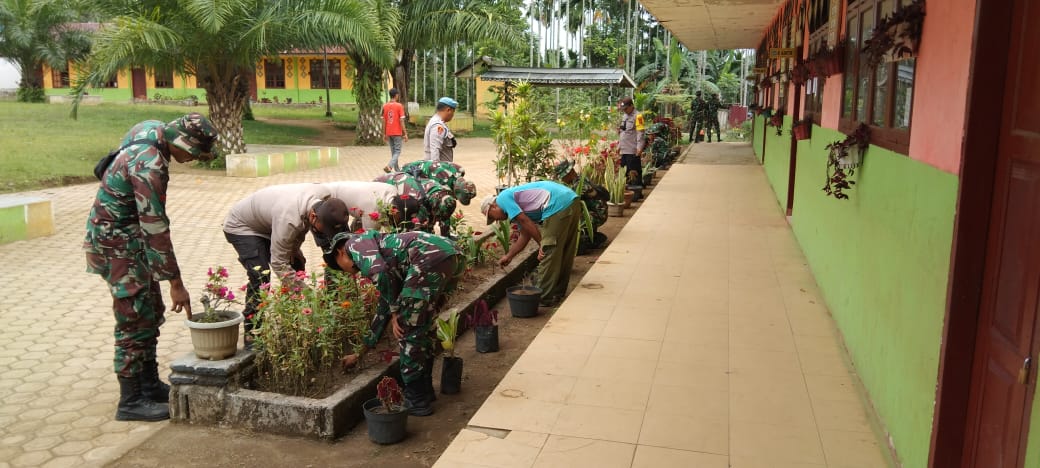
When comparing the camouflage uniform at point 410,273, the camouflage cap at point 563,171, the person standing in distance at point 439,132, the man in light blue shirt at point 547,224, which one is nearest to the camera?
the camouflage uniform at point 410,273

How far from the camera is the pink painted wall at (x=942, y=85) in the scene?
2.94m

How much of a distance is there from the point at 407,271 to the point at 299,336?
Result: 28.2 inches

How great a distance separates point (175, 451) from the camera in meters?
4.01

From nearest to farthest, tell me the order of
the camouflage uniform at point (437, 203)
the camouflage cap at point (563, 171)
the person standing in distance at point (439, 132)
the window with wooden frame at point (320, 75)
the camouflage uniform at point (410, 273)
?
the camouflage uniform at point (410, 273), the camouflage uniform at point (437, 203), the camouflage cap at point (563, 171), the person standing in distance at point (439, 132), the window with wooden frame at point (320, 75)

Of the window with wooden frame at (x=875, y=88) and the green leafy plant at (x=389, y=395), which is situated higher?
the window with wooden frame at (x=875, y=88)

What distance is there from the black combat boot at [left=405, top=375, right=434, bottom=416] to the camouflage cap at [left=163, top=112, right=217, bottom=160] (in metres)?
1.81

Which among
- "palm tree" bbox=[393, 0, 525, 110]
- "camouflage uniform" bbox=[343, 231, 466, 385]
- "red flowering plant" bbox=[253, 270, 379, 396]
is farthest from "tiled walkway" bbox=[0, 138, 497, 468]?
"palm tree" bbox=[393, 0, 525, 110]

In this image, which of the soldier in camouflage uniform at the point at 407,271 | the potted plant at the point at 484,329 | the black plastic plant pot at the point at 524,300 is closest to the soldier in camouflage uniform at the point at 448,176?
the black plastic plant pot at the point at 524,300

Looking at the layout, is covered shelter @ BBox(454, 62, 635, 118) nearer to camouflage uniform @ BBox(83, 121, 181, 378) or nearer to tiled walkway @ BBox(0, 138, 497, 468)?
tiled walkway @ BBox(0, 138, 497, 468)

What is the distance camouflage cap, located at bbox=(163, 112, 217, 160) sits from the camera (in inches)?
171

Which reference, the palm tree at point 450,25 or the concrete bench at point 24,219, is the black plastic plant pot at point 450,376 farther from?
the palm tree at point 450,25

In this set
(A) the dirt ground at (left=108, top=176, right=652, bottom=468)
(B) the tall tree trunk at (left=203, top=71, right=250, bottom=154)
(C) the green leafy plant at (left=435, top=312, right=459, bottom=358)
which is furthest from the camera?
(B) the tall tree trunk at (left=203, top=71, right=250, bottom=154)

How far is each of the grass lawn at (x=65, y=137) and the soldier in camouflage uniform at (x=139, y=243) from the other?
9.97m

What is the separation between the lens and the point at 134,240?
4.32 meters
